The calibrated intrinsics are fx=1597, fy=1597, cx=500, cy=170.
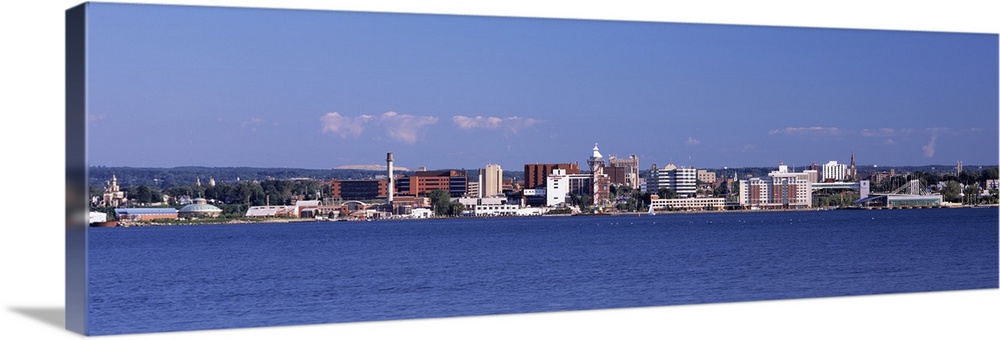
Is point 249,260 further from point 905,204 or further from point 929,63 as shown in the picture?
point 929,63

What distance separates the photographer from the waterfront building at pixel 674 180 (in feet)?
66.2

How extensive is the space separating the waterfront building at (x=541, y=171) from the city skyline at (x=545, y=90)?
1.39 ft

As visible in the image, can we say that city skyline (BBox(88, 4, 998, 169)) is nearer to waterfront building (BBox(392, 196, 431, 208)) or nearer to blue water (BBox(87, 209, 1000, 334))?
blue water (BBox(87, 209, 1000, 334))

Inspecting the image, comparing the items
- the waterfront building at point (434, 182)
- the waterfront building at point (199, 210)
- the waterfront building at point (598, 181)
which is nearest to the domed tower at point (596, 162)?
the waterfront building at point (598, 181)

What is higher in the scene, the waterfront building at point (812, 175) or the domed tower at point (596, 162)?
the domed tower at point (596, 162)

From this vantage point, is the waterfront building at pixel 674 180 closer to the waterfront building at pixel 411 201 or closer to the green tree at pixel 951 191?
the green tree at pixel 951 191

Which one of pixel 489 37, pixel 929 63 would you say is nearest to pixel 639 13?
pixel 489 37

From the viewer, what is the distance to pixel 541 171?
67.4ft

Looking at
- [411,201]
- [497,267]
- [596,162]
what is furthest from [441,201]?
[596,162]

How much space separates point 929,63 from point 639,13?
3.92 m

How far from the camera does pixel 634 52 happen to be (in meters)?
16.5

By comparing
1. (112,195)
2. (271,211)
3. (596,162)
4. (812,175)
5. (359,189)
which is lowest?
(271,211)

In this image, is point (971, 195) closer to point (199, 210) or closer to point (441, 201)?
point (441, 201)

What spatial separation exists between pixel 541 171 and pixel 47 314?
9487 millimetres
